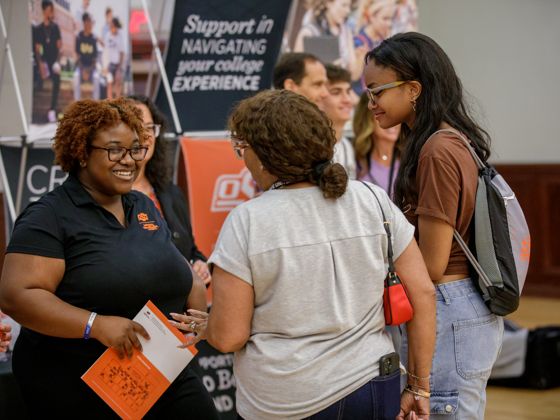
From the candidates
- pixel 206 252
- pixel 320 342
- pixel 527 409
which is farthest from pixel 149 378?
pixel 527 409

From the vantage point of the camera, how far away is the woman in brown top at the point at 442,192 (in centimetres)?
245

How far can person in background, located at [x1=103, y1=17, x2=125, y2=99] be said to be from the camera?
14.7 feet

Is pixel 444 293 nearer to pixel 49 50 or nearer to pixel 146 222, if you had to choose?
pixel 146 222

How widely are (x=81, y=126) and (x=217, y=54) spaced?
2300 millimetres

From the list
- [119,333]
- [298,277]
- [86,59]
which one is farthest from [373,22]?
[298,277]

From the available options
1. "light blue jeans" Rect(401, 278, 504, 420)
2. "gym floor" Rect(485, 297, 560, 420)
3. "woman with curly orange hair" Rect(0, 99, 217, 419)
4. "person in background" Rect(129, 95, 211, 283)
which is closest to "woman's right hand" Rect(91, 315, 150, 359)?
"woman with curly orange hair" Rect(0, 99, 217, 419)

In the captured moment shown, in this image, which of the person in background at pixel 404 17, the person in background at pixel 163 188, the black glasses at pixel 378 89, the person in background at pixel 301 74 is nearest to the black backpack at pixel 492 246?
the black glasses at pixel 378 89

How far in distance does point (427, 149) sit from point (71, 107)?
43.4 inches

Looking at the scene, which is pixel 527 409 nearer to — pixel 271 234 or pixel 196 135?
pixel 196 135

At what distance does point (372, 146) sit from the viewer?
5.09 meters

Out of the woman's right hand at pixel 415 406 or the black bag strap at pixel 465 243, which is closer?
the woman's right hand at pixel 415 406

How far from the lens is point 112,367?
251 cm

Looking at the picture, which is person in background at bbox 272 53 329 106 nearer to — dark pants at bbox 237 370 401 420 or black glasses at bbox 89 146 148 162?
black glasses at bbox 89 146 148 162

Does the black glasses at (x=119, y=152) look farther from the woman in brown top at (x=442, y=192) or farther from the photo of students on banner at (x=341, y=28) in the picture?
the photo of students on banner at (x=341, y=28)
